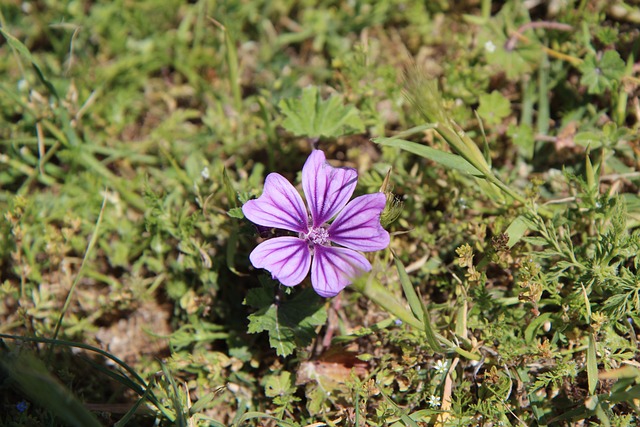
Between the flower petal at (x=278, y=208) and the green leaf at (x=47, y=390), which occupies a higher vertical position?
the flower petal at (x=278, y=208)

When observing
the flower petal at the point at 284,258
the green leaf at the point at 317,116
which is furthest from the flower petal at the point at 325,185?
the green leaf at the point at 317,116

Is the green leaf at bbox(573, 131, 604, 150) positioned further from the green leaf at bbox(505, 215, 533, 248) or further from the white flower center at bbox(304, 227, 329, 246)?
the white flower center at bbox(304, 227, 329, 246)

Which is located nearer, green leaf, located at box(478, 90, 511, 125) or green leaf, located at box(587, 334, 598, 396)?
green leaf, located at box(587, 334, 598, 396)

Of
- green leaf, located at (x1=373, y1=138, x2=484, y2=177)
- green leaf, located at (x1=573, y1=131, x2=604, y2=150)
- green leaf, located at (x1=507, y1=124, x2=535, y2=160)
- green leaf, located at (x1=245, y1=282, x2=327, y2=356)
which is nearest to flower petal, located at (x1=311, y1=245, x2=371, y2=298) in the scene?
green leaf, located at (x1=245, y1=282, x2=327, y2=356)

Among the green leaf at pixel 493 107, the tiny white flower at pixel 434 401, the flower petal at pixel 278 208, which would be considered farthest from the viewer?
the green leaf at pixel 493 107

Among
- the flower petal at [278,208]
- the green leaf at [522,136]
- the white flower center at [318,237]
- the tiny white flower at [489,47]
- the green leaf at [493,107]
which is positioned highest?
the tiny white flower at [489,47]

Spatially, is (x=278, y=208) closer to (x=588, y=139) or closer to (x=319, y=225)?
(x=319, y=225)

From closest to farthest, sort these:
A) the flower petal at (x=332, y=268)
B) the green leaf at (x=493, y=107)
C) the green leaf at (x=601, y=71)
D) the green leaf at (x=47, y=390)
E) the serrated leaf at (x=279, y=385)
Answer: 1. the green leaf at (x=47, y=390)
2. the flower petal at (x=332, y=268)
3. the serrated leaf at (x=279, y=385)
4. the green leaf at (x=601, y=71)
5. the green leaf at (x=493, y=107)

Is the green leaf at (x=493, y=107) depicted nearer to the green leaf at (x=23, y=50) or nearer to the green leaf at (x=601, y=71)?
the green leaf at (x=601, y=71)
